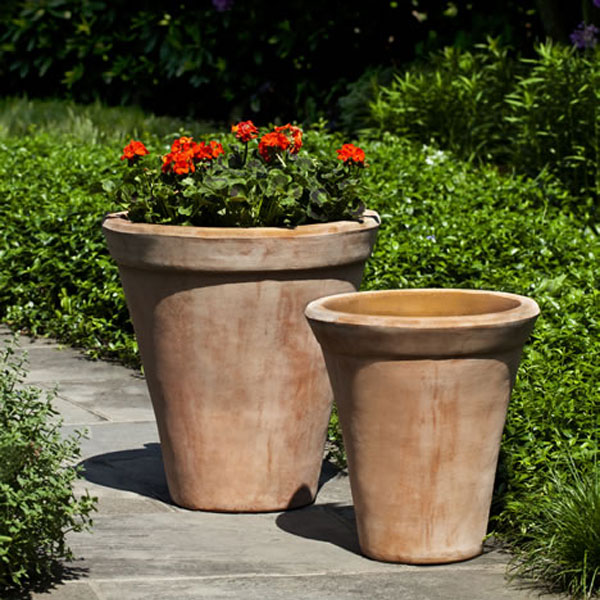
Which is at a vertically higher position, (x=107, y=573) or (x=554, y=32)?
(x=554, y=32)

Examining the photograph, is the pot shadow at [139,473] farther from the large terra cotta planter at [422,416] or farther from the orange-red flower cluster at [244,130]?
the orange-red flower cluster at [244,130]

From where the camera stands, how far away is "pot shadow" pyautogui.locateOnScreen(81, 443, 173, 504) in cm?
472

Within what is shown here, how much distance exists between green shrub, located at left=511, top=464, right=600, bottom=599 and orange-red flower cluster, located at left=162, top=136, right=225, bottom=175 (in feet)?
5.27

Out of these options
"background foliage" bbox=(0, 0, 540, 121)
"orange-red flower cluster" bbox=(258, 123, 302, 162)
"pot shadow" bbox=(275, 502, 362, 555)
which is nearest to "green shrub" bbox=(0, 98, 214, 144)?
"background foliage" bbox=(0, 0, 540, 121)

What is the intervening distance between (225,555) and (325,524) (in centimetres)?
48

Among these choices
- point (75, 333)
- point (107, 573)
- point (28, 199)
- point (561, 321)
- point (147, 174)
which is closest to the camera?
point (107, 573)

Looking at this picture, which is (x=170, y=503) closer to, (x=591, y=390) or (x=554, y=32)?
(x=591, y=390)

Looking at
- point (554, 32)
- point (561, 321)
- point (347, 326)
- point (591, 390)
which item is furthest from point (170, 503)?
point (554, 32)

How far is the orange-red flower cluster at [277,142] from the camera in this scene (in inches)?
184

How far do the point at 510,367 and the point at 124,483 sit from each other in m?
1.54

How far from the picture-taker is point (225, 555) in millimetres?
4012

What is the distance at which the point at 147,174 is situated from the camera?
4.67 metres

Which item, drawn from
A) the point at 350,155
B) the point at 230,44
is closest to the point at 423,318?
the point at 350,155

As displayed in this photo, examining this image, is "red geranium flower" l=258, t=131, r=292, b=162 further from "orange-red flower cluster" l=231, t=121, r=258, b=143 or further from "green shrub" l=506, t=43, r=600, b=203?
"green shrub" l=506, t=43, r=600, b=203
